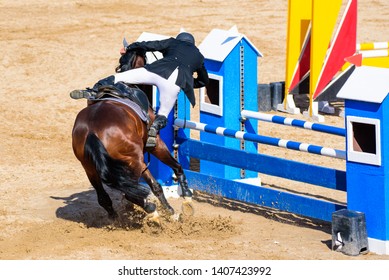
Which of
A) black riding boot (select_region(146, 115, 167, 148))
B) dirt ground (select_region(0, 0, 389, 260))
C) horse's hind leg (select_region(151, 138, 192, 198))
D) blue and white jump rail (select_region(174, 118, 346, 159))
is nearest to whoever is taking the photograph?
dirt ground (select_region(0, 0, 389, 260))

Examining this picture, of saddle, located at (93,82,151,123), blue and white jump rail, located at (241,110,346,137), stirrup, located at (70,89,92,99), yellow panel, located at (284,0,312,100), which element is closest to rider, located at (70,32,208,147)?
saddle, located at (93,82,151,123)

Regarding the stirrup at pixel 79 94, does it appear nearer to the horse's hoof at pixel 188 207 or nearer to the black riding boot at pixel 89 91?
the black riding boot at pixel 89 91

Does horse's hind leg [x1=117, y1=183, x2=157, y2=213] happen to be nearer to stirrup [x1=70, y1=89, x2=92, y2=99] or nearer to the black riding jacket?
stirrup [x1=70, y1=89, x2=92, y2=99]

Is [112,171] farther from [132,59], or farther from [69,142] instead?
[69,142]

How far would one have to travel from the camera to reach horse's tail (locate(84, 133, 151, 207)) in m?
8.23

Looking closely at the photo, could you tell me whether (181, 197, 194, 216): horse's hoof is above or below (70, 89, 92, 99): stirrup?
below

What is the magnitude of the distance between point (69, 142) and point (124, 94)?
358 cm

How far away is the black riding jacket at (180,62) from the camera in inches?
360

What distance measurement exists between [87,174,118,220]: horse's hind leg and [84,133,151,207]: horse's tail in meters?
A: 0.30

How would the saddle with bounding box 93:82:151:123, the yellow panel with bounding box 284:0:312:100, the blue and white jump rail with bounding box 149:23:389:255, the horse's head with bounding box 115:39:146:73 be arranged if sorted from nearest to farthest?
the blue and white jump rail with bounding box 149:23:389:255, the saddle with bounding box 93:82:151:123, the horse's head with bounding box 115:39:146:73, the yellow panel with bounding box 284:0:312:100

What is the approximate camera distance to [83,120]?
330 inches

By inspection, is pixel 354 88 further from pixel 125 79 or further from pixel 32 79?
pixel 32 79

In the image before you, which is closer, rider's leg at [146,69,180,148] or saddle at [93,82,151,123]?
saddle at [93,82,151,123]

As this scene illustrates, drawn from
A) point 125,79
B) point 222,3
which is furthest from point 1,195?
point 222,3
